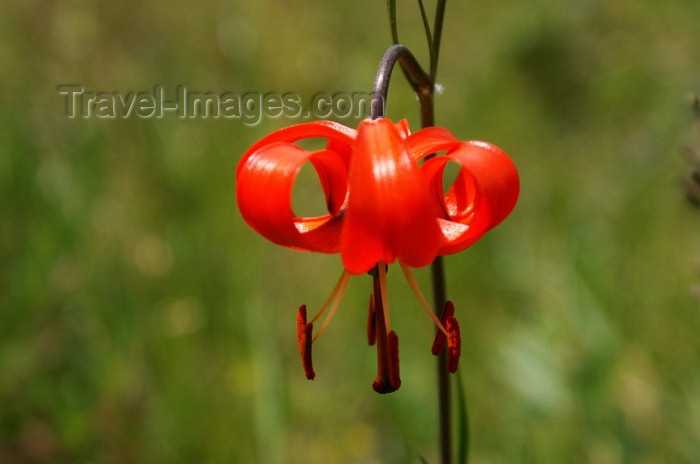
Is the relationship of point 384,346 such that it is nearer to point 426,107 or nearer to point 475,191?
point 475,191

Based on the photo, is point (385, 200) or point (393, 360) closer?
point (385, 200)

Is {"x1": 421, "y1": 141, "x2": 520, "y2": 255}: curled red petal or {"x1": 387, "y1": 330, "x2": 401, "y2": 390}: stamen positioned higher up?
{"x1": 421, "y1": 141, "x2": 520, "y2": 255}: curled red petal

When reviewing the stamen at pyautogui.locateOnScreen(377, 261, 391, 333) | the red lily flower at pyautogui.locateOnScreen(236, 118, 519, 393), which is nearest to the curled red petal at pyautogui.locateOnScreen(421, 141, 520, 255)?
the red lily flower at pyautogui.locateOnScreen(236, 118, 519, 393)

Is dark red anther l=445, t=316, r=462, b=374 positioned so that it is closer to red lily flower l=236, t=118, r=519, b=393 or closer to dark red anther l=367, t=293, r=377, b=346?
red lily flower l=236, t=118, r=519, b=393

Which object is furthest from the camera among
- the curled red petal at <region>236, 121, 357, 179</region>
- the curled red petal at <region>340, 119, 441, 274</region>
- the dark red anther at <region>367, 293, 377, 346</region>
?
the dark red anther at <region>367, 293, 377, 346</region>

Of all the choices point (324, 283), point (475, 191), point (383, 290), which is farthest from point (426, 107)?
point (324, 283)

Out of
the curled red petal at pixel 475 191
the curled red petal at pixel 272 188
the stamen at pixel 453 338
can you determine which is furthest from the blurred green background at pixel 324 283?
Result: the curled red petal at pixel 272 188

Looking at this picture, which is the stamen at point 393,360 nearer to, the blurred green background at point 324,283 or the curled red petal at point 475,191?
the curled red petal at point 475,191

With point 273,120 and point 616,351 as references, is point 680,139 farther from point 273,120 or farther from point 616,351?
point 273,120
